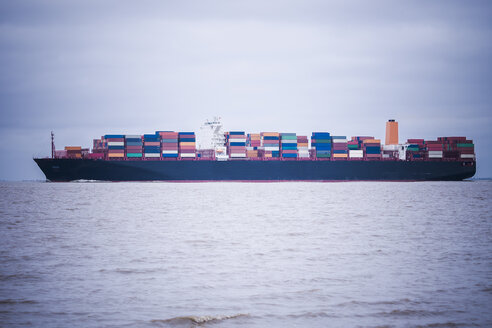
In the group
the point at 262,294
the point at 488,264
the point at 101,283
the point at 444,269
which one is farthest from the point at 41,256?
the point at 488,264

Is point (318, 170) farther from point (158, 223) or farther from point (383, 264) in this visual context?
point (383, 264)

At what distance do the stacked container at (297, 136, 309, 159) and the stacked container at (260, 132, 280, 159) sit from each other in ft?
13.4

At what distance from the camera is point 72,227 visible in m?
21.6

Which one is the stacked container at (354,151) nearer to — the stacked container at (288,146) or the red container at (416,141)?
the stacked container at (288,146)

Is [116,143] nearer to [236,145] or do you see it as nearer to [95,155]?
[95,155]

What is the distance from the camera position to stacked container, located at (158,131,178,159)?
6719 centimetres

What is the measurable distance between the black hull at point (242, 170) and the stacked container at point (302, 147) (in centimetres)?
308

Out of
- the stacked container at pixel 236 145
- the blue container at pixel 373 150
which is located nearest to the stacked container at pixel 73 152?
the stacked container at pixel 236 145

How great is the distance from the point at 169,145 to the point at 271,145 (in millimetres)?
16121

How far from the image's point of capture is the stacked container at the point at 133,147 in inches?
2630

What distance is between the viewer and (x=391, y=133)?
87938mm

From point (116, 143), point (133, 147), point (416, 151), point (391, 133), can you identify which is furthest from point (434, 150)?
point (116, 143)

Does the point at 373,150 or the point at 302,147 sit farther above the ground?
the point at 302,147

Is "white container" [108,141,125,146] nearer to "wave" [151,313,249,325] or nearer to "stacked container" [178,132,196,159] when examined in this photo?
"stacked container" [178,132,196,159]
